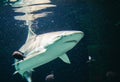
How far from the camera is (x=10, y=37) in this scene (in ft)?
74.0

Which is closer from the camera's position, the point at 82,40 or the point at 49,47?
the point at 49,47

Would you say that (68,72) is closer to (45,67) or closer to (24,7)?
(45,67)

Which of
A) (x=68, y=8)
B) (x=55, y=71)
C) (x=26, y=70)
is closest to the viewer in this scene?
(x=26, y=70)

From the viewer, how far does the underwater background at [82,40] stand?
18.2m

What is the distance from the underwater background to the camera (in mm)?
18188

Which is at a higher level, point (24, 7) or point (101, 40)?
point (24, 7)

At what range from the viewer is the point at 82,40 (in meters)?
21.3

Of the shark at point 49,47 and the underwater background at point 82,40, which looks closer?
the shark at point 49,47

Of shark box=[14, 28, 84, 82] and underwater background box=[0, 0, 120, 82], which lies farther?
underwater background box=[0, 0, 120, 82]

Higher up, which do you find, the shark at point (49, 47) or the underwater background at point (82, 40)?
the shark at point (49, 47)

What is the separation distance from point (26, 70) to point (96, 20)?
15033mm

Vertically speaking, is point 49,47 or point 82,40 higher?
point 49,47

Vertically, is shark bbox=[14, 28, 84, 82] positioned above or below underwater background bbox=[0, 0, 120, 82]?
above

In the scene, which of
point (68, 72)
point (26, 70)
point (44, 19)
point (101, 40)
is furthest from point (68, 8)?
point (26, 70)
